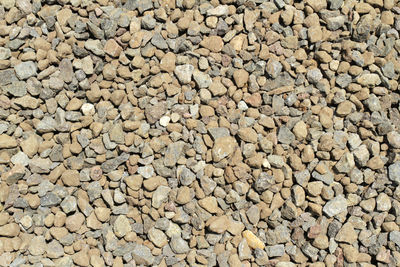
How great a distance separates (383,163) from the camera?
264 cm

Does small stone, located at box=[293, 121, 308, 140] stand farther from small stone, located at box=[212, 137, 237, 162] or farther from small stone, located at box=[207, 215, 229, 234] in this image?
small stone, located at box=[207, 215, 229, 234]

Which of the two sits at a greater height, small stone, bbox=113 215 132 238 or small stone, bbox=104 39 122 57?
small stone, bbox=104 39 122 57

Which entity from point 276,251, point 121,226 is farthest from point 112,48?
point 276,251

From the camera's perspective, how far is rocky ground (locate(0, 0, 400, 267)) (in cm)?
254

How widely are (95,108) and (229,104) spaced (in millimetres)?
823

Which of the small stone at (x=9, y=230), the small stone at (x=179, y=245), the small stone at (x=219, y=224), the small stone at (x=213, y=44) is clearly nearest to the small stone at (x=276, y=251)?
the small stone at (x=219, y=224)

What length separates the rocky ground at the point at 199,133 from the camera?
2545 millimetres

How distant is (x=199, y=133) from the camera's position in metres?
2.66

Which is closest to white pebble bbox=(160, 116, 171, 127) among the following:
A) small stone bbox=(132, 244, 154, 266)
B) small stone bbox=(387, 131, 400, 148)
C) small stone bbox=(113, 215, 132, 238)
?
small stone bbox=(113, 215, 132, 238)

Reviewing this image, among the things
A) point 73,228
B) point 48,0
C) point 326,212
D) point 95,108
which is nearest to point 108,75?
point 95,108

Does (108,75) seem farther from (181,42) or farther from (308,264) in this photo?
(308,264)

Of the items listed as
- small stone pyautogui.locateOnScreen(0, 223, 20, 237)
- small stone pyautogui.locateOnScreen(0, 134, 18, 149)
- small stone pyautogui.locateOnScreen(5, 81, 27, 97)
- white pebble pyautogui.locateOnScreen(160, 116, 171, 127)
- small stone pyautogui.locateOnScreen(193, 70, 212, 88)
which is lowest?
small stone pyautogui.locateOnScreen(0, 223, 20, 237)

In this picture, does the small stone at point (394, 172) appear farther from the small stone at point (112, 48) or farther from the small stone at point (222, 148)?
the small stone at point (112, 48)

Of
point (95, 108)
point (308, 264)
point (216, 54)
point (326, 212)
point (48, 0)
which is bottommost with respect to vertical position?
point (308, 264)
